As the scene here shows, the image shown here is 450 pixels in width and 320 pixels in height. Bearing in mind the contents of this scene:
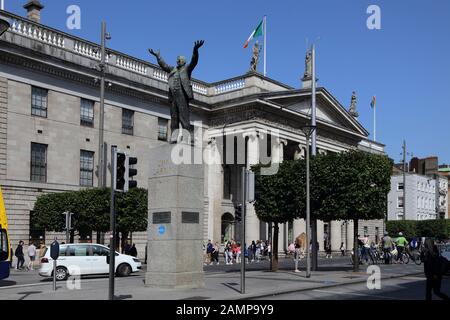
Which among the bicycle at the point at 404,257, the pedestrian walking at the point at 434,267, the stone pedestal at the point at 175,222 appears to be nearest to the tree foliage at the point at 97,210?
the bicycle at the point at 404,257

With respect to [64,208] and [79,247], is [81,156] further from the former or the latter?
[79,247]

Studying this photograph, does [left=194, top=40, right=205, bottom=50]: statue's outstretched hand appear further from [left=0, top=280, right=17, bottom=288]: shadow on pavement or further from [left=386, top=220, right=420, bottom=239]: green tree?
[left=386, top=220, right=420, bottom=239]: green tree

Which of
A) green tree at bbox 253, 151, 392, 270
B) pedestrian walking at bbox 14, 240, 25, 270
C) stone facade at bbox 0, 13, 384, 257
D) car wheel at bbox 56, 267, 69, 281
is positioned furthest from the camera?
stone facade at bbox 0, 13, 384, 257

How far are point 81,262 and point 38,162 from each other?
14.3 metres

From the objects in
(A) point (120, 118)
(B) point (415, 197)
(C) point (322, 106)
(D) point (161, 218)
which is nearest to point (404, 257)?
(D) point (161, 218)

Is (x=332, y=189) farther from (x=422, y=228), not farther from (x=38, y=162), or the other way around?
(x=422, y=228)

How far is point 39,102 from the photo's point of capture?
3784 cm

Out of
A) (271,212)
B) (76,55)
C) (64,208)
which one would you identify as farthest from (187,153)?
(76,55)

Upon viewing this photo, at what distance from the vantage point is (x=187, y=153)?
17969 millimetres

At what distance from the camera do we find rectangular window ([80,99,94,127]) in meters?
40.8

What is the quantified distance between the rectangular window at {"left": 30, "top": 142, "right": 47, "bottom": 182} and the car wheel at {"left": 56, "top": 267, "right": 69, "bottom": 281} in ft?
45.3

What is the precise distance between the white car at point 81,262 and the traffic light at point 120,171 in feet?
42.7

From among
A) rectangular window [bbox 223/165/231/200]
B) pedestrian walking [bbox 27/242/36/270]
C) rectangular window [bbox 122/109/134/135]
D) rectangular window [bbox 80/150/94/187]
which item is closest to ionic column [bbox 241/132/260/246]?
rectangular window [bbox 223/165/231/200]
